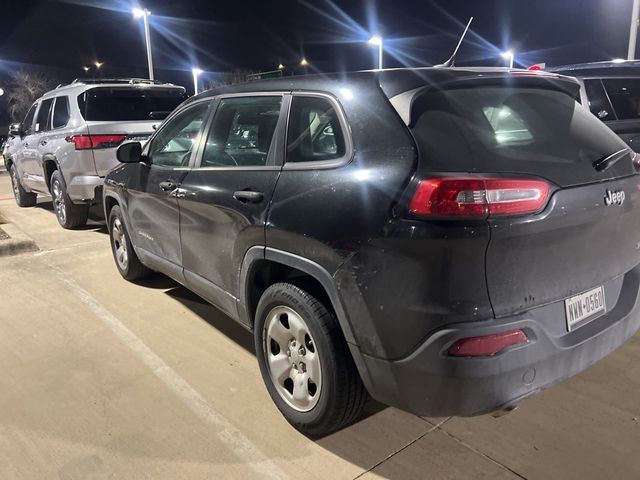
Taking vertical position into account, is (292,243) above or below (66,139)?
below

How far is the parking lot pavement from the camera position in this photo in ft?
8.33

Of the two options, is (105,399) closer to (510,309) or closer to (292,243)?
(292,243)

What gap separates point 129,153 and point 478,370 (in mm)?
3303

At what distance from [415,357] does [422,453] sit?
2.51ft

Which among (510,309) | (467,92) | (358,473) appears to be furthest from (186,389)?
(467,92)

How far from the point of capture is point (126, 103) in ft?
23.0

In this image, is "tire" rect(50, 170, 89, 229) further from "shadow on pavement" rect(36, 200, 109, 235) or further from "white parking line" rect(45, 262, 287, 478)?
"white parking line" rect(45, 262, 287, 478)

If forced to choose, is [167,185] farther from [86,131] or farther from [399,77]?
[86,131]

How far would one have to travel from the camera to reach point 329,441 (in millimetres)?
2740

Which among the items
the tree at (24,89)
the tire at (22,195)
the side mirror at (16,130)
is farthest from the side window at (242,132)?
the tree at (24,89)

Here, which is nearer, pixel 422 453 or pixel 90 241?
pixel 422 453

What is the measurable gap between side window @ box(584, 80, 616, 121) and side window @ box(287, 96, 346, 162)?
4527 millimetres

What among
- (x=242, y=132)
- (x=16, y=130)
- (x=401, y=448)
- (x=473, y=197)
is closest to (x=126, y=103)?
(x=16, y=130)

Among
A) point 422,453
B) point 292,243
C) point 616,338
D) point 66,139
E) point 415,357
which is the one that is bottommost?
point 422,453
